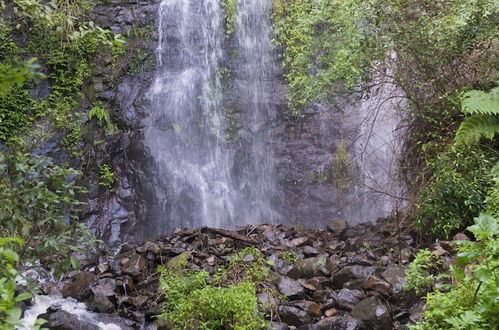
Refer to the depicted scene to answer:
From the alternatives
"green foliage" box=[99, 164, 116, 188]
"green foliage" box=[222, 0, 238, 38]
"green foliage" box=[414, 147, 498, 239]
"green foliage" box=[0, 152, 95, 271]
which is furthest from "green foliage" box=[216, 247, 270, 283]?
"green foliage" box=[222, 0, 238, 38]

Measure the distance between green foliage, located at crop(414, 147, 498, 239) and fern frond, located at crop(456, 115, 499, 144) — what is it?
243 millimetres

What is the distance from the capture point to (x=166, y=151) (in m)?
10.2

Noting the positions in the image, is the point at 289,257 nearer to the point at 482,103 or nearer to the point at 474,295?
the point at 482,103

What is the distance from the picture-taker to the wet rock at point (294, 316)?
471 centimetres

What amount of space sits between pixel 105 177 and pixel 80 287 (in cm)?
370

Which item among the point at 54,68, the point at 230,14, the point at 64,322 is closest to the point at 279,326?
the point at 64,322

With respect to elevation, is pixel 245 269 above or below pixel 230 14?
below

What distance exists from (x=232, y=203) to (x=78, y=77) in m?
4.57

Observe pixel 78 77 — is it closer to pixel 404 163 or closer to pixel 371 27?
pixel 371 27

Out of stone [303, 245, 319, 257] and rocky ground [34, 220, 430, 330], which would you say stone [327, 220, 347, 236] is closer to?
rocky ground [34, 220, 430, 330]

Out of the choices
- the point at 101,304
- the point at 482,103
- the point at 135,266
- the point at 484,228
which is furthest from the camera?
the point at 135,266

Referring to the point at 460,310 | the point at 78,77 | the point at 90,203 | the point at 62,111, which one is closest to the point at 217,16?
the point at 78,77

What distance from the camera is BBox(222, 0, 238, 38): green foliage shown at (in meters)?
11.5

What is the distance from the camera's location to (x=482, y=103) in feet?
18.7
